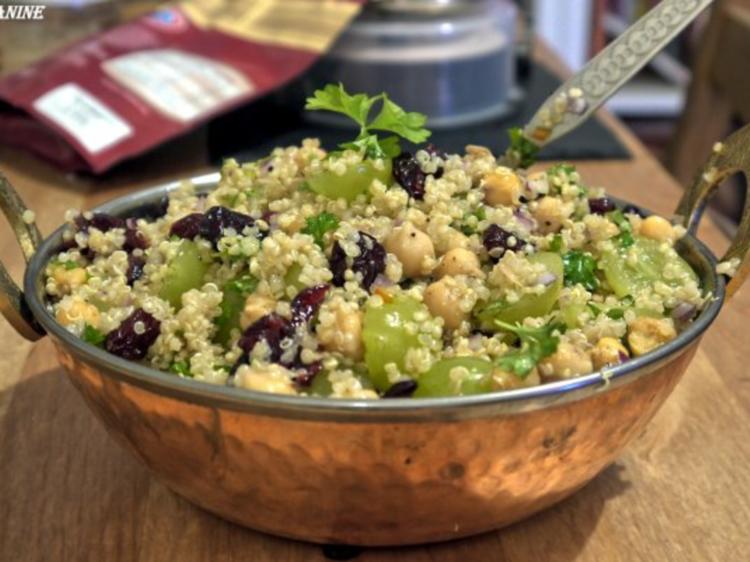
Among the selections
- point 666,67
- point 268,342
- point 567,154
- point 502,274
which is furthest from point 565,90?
point 666,67

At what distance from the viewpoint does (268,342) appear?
2.16ft

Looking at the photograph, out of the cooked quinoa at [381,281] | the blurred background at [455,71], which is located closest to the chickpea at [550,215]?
the cooked quinoa at [381,281]

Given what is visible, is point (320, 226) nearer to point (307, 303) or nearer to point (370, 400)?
point (307, 303)

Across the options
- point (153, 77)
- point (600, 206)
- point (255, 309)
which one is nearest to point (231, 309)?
point (255, 309)

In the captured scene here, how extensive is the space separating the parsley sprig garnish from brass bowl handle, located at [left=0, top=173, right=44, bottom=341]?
27 cm

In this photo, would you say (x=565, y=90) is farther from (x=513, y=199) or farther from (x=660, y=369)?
Result: (x=660, y=369)

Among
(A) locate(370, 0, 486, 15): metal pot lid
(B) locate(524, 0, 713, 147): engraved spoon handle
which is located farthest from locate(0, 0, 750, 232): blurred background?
(B) locate(524, 0, 713, 147): engraved spoon handle

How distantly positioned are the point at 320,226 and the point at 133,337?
17cm

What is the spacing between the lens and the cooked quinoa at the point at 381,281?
0.66 meters

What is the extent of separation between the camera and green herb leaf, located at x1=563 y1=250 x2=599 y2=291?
0.78 m

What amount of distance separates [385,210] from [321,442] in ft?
0.85

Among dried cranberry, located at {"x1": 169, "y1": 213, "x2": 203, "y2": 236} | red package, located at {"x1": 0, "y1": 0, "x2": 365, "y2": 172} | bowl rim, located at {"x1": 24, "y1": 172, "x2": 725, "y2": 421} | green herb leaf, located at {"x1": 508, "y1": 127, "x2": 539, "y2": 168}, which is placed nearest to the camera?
bowl rim, located at {"x1": 24, "y1": 172, "x2": 725, "y2": 421}

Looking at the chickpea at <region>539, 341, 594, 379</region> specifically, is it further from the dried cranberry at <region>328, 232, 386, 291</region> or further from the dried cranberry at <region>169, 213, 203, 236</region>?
the dried cranberry at <region>169, 213, 203, 236</region>

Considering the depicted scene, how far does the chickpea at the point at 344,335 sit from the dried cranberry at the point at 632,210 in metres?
0.37
